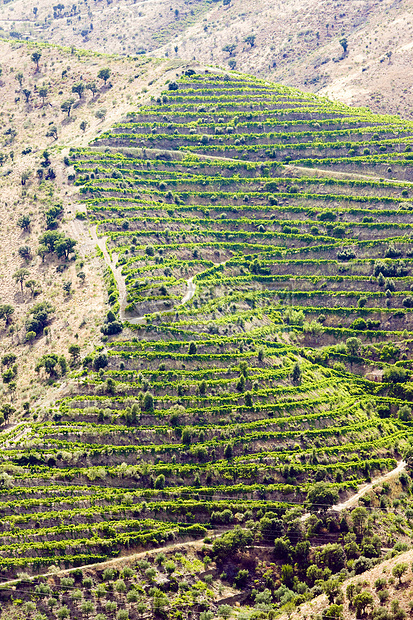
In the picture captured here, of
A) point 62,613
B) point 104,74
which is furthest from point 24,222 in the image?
point 62,613

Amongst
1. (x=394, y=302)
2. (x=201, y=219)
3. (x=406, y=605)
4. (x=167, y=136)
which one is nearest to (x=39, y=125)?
(x=167, y=136)

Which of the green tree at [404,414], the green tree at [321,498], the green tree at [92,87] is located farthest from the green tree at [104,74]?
the green tree at [321,498]

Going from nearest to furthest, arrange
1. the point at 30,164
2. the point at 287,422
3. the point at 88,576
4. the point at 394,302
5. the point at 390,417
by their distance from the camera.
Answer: the point at 88,576, the point at 287,422, the point at 390,417, the point at 394,302, the point at 30,164

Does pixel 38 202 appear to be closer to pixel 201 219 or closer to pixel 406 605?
pixel 201 219

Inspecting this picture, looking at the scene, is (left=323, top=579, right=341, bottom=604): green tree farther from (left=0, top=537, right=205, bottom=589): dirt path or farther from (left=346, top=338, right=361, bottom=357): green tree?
(left=346, top=338, right=361, bottom=357): green tree

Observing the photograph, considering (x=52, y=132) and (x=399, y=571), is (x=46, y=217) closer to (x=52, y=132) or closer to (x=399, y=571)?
(x=52, y=132)

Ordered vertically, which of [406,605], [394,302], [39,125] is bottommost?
[406,605]

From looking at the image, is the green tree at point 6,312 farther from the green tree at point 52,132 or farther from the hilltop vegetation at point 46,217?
the green tree at point 52,132

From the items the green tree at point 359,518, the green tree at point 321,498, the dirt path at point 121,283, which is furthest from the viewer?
the dirt path at point 121,283
